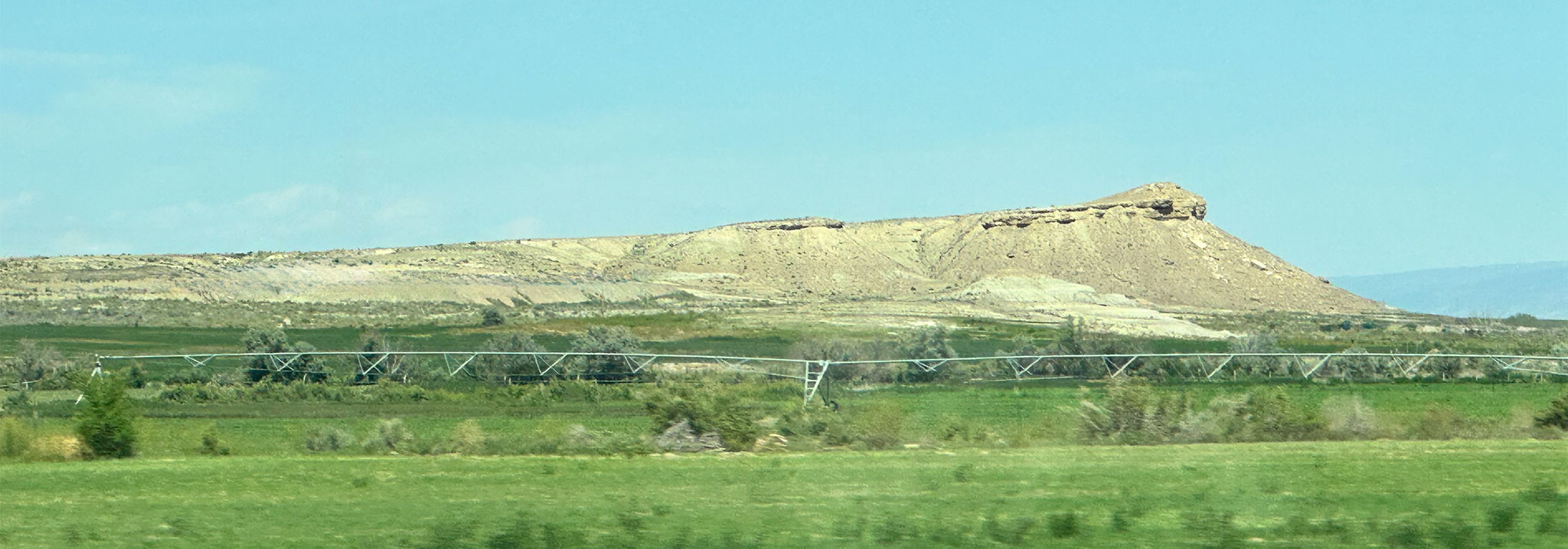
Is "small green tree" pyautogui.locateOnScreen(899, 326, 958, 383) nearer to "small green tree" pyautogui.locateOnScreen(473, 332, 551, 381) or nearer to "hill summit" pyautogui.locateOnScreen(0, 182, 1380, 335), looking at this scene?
→ "small green tree" pyautogui.locateOnScreen(473, 332, 551, 381)

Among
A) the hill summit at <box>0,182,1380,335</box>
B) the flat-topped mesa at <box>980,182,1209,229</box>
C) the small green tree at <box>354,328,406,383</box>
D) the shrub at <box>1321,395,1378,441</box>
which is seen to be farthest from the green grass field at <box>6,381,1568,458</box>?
the flat-topped mesa at <box>980,182,1209,229</box>

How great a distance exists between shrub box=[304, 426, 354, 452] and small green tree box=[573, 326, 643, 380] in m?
16.0

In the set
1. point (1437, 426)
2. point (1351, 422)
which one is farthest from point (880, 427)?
point (1437, 426)

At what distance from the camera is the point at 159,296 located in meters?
106

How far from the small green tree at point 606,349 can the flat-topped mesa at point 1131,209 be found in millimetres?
85966

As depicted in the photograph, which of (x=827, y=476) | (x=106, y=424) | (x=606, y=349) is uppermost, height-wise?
(x=606, y=349)

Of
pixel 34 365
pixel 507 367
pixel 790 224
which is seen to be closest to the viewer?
pixel 507 367

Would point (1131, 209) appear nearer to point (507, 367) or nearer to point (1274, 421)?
point (507, 367)

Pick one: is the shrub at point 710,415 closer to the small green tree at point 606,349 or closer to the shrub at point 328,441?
the shrub at point 328,441

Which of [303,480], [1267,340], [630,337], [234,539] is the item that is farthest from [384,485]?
[1267,340]

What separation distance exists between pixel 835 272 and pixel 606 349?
9585cm

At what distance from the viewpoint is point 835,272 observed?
147 meters

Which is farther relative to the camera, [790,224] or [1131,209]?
[790,224]

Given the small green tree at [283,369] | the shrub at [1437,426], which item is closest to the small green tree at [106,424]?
the small green tree at [283,369]
